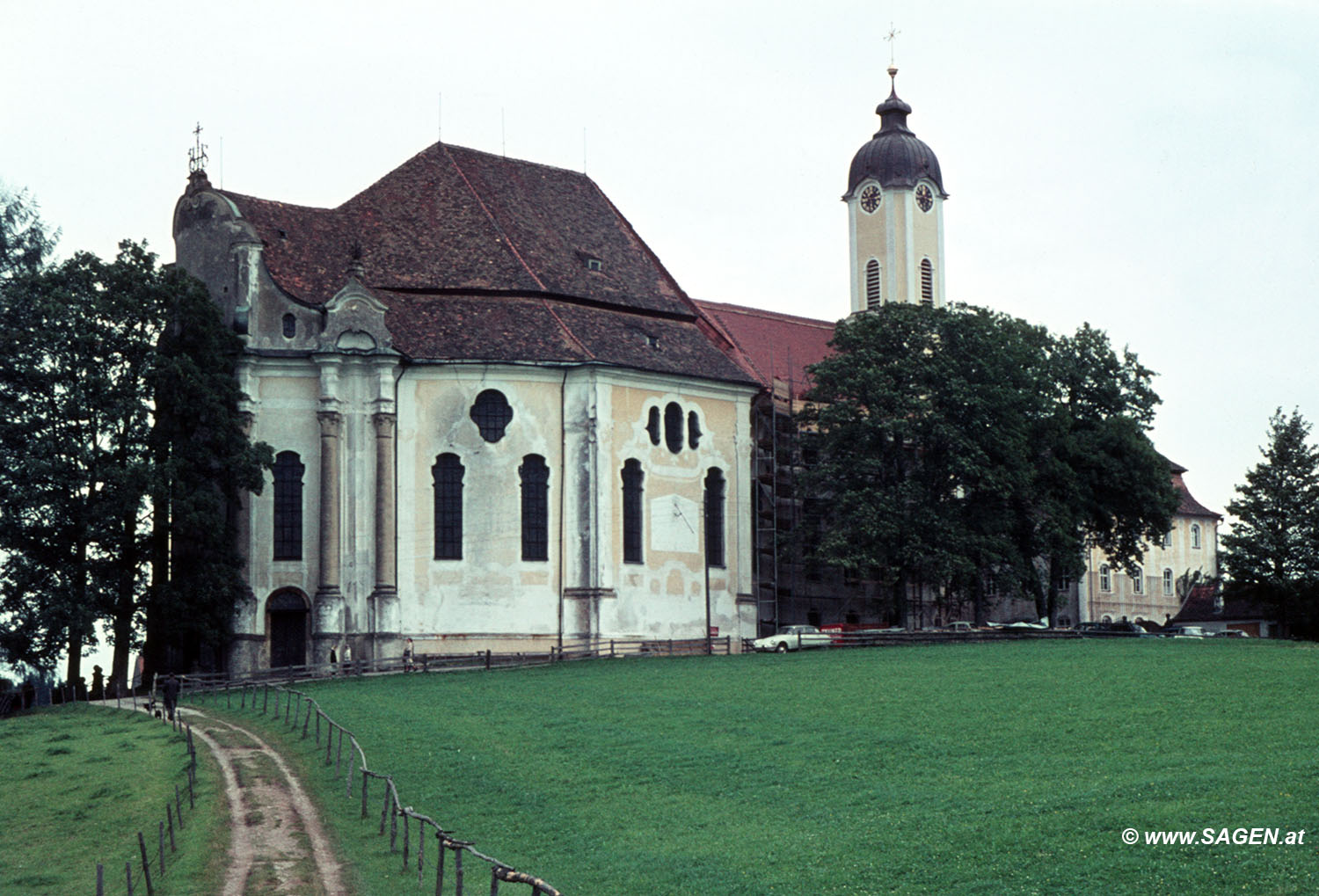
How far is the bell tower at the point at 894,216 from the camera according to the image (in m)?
88.4

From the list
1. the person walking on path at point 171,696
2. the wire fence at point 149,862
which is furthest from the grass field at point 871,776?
the person walking on path at point 171,696

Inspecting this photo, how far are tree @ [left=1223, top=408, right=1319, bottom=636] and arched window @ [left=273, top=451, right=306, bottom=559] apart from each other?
3997cm

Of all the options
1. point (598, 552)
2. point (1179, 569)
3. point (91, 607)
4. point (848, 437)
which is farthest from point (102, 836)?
point (1179, 569)

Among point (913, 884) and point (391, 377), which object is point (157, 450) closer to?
point (391, 377)

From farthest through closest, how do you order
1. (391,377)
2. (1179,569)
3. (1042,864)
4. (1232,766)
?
(1179,569) < (391,377) < (1232,766) < (1042,864)

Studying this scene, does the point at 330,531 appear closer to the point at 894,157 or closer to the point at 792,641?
the point at 792,641

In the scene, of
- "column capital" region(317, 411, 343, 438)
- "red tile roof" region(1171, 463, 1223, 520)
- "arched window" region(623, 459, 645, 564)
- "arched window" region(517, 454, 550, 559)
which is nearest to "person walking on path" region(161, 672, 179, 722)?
"column capital" region(317, 411, 343, 438)

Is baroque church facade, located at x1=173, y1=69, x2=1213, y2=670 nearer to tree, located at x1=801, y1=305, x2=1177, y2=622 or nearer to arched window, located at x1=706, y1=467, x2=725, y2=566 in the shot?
arched window, located at x1=706, y1=467, x2=725, y2=566

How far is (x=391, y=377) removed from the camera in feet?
207

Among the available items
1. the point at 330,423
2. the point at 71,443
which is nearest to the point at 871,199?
the point at 330,423

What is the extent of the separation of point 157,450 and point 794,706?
27415 millimetres

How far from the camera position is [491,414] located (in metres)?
64.8

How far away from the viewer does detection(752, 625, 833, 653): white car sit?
206 feet

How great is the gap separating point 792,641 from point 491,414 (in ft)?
46.5
